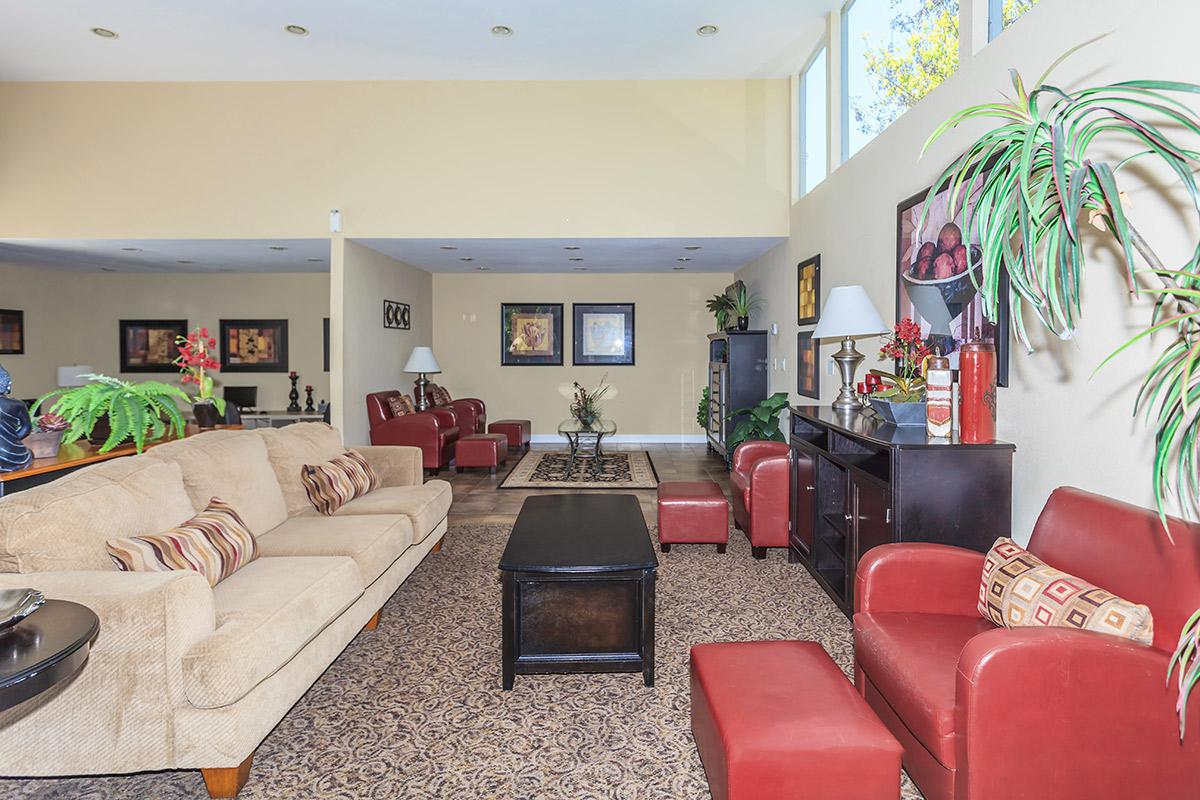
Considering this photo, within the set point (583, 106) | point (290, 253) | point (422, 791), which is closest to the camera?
point (422, 791)

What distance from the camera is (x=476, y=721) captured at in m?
2.61

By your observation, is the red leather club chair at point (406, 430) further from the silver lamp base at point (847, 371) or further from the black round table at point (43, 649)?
the black round table at point (43, 649)

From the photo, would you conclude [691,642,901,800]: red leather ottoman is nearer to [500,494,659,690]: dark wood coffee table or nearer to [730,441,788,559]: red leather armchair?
[500,494,659,690]: dark wood coffee table

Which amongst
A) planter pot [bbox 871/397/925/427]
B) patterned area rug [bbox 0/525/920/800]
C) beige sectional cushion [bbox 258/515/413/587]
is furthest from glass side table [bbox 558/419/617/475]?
planter pot [bbox 871/397/925/427]

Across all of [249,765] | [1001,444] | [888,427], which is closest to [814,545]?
[888,427]

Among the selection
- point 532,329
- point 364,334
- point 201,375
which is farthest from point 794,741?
point 532,329

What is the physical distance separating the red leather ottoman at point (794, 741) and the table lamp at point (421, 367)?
23.1 feet

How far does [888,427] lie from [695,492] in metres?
1.65

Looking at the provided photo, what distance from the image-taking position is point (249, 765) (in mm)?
2221

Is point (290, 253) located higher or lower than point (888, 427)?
higher

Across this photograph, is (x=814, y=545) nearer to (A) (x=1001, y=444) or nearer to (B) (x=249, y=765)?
(A) (x=1001, y=444)

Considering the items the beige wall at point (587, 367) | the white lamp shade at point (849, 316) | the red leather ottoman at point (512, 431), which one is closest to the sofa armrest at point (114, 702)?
the white lamp shade at point (849, 316)

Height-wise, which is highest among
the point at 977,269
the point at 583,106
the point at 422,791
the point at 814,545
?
the point at 583,106

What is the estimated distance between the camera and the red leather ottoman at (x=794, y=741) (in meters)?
1.75
